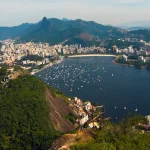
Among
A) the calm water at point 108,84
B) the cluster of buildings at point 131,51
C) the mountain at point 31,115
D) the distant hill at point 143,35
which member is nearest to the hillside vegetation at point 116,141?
the mountain at point 31,115

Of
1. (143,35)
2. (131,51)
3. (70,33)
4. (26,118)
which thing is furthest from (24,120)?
(70,33)

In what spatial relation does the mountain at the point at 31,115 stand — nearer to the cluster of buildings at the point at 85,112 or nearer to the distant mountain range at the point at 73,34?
the cluster of buildings at the point at 85,112

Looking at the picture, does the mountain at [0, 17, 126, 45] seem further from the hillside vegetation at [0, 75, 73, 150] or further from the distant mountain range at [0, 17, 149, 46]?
the hillside vegetation at [0, 75, 73, 150]

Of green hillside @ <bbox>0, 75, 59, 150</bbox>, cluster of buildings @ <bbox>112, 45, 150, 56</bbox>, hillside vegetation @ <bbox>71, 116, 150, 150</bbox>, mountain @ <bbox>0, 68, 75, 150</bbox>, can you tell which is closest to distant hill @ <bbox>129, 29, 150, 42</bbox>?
cluster of buildings @ <bbox>112, 45, 150, 56</bbox>

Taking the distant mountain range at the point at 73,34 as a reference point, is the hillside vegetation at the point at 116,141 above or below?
below

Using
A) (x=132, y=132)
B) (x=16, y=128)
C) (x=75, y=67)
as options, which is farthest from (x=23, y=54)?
(x=132, y=132)

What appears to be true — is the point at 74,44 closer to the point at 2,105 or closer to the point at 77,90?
the point at 77,90

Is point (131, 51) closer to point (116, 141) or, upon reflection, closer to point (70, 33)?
point (70, 33)
